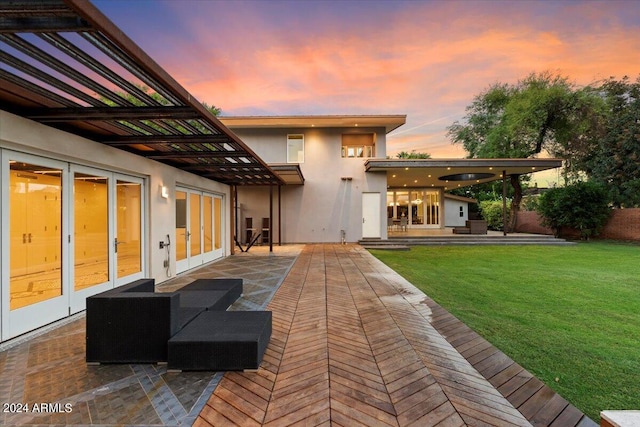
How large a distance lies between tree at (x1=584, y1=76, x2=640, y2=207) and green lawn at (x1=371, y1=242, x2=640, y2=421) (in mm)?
14479

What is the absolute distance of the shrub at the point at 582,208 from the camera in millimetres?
14555

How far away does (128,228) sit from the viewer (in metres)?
5.30

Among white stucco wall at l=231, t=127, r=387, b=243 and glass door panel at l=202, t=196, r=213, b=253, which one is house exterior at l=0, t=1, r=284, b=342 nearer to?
glass door panel at l=202, t=196, r=213, b=253

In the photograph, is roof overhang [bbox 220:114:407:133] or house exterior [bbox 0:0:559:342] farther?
roof overhang [bbox 220:114:407:133]

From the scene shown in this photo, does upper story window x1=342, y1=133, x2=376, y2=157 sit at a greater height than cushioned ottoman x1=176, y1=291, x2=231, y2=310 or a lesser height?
greater

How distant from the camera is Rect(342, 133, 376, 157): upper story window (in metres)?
14.0

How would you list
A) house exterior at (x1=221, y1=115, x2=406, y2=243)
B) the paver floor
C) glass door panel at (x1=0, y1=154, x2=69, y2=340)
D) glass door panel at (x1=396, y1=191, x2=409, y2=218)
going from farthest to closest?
glass door panel at (x1=396, y1=191, x2=409, y2=218) → house exterior at (x1=221, y1=115, x2=406, y2=243) → glass door panel at (x1=0, y1=154, x2=69, y2=340) → the paver floor

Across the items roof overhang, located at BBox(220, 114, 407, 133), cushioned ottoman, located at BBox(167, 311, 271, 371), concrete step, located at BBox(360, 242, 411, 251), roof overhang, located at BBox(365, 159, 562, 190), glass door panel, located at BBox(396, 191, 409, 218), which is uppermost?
roof overhang, located at BBox(220, 114, 407, 133)

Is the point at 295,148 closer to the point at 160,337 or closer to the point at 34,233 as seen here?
the point at 34,233

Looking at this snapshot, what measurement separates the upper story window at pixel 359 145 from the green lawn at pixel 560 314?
6835 mm

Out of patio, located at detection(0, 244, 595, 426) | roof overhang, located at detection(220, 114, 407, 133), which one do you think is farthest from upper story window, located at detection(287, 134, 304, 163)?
patio, located at detection(0, 244, 595, 426)

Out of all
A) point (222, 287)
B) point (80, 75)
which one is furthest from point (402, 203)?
point (80, 75)

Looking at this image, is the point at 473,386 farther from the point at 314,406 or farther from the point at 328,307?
the point at 328,307

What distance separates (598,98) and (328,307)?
24974mm
